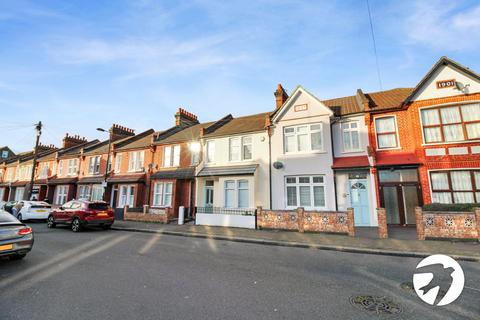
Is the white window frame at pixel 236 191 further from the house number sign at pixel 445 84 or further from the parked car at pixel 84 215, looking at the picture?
the house number sign at pixel 445 84

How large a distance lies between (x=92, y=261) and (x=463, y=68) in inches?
768

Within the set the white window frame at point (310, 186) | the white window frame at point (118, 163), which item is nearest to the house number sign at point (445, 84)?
the white window frame at point (310, 186)

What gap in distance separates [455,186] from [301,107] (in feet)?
31.4

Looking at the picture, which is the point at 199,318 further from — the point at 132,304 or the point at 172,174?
the point at 172,174

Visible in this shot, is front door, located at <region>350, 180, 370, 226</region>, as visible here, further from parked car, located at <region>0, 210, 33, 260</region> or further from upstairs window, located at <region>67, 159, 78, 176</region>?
upstairs window, located at <region>67, 159, 78, 176</region>

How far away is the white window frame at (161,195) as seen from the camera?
19.7 m

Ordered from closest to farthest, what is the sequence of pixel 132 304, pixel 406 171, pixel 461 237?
pixel 132 304 < pixel 461 237 < pixel 406 171

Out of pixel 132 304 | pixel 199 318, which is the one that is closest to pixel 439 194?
pixel 199 318

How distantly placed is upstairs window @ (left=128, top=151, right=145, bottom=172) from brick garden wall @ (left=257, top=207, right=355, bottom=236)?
Result: 48.5ft

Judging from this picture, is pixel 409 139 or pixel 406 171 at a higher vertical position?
pixel 409 139

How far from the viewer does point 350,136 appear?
1441cm

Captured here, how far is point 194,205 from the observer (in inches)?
713

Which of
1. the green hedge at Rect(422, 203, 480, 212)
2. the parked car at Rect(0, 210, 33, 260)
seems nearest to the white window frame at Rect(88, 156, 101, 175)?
the parked car at Rect(0, 210, 33, 260)

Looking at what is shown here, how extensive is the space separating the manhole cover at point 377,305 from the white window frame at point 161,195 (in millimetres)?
17184
